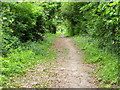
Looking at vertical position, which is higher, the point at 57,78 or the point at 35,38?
the point at 35,38

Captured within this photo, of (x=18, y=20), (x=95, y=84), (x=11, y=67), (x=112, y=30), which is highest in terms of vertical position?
(x=18, y=20)

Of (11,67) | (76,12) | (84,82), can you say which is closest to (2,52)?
(11,67)

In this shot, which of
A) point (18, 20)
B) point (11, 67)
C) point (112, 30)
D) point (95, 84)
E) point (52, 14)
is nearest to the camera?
point (95, 84)

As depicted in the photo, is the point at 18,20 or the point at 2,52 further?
the point at 18,20

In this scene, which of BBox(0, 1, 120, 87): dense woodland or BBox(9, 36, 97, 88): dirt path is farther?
BBox(0, 1, 120, 87): dense woodland

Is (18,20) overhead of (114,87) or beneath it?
overhead

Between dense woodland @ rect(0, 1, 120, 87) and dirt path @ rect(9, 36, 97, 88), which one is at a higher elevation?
dense woodland @ rect(0, 1, 120, 87)

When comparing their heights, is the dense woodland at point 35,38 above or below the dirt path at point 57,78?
above

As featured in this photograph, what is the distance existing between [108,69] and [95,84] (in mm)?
1402

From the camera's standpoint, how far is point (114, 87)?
5.84 meters

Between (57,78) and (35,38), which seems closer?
(57,78)

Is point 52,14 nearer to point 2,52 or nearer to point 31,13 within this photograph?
point 31,13

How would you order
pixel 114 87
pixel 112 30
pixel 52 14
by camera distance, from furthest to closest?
pixel 52 14, pixel 112 30, pixel 114 87

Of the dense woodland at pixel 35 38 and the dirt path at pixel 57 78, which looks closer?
the dirt path at pixel 57 78
